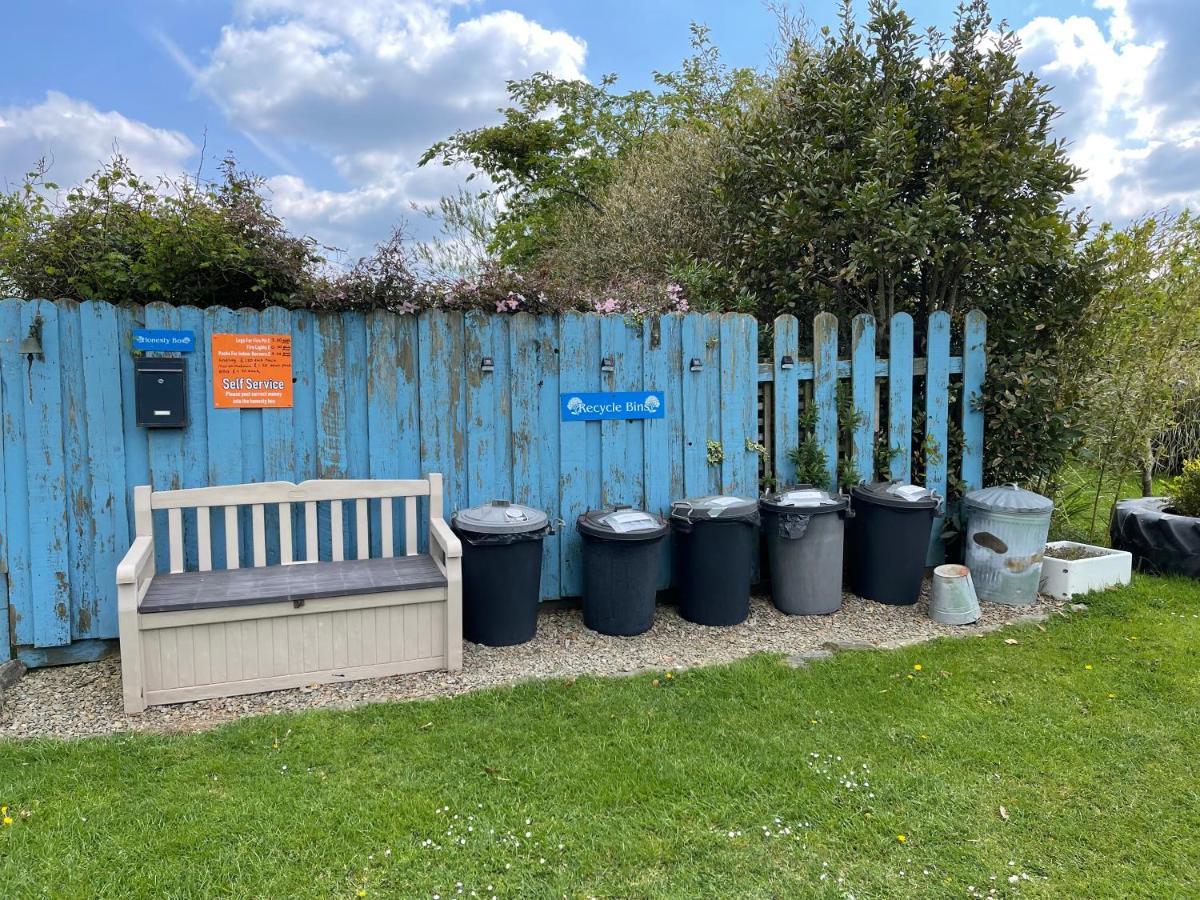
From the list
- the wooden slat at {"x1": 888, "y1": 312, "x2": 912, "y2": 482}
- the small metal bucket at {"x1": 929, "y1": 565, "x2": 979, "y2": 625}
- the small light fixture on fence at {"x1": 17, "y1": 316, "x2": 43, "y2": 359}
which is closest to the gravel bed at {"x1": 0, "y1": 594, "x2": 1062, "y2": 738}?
the small metal bucket at {"x1": 929, "y1": 565, "x2": 979, "y2": 625}

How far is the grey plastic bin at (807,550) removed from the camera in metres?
4.80

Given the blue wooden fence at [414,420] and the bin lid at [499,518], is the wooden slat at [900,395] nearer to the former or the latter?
the blue wooden fence at [414,420]

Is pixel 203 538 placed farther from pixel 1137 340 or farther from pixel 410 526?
pixel 1137 340

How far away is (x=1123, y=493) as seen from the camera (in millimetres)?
9047

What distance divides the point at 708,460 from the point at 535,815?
114 inches

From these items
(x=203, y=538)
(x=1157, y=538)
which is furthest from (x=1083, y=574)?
(x=203, y=538)

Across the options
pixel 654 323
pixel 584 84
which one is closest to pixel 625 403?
pixel 654 323

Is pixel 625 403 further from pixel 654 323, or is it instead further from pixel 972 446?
pixel 972 446

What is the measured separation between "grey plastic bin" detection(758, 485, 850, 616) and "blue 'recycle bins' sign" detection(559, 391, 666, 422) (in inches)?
37.8

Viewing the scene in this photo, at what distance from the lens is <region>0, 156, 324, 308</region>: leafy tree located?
4.13 metres

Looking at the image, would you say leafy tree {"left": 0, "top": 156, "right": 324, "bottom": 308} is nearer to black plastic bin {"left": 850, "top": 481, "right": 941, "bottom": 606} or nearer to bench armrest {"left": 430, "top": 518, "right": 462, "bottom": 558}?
bench armrest {"left": 430, "top": 518, "right": 462, "bottom": 558}

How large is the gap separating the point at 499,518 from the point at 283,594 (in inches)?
45.8

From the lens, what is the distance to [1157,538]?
5562 millimetres

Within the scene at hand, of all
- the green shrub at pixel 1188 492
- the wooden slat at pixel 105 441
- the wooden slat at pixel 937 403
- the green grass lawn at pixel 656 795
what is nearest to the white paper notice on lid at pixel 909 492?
the wooden slat at pixel 937 403
